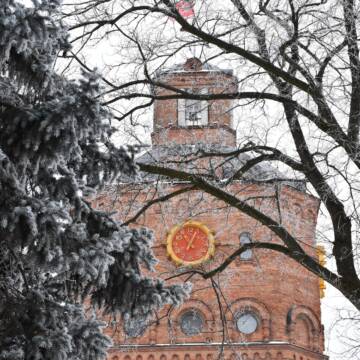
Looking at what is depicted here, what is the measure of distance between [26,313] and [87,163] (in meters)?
1.31

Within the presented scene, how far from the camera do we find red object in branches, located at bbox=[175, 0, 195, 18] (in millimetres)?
8648

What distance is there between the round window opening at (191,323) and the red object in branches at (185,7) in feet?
54.2

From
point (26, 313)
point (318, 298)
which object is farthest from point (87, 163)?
point (318, 298)

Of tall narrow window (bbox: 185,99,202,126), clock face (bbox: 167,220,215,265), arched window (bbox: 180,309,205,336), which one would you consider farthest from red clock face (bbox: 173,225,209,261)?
tall narrow window (bbox: 185,99,202,126)

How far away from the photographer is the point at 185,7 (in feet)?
28.7

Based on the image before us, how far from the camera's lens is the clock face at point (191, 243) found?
2477cm

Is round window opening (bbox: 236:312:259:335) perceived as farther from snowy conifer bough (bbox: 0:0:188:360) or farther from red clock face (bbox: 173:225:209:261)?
snowy conifer bough (bbox: 0:0:188:360)

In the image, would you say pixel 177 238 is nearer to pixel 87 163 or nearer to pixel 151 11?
pixel 151 11

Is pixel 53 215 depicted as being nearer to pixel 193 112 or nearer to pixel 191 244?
pixel 193 112

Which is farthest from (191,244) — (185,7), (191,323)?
(185,7)

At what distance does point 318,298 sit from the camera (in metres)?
25.3

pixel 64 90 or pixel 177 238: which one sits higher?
pixel 177 238

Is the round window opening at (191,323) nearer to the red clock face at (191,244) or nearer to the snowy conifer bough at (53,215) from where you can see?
the red clock face at (191,244)

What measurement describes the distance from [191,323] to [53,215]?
64.8 ft
